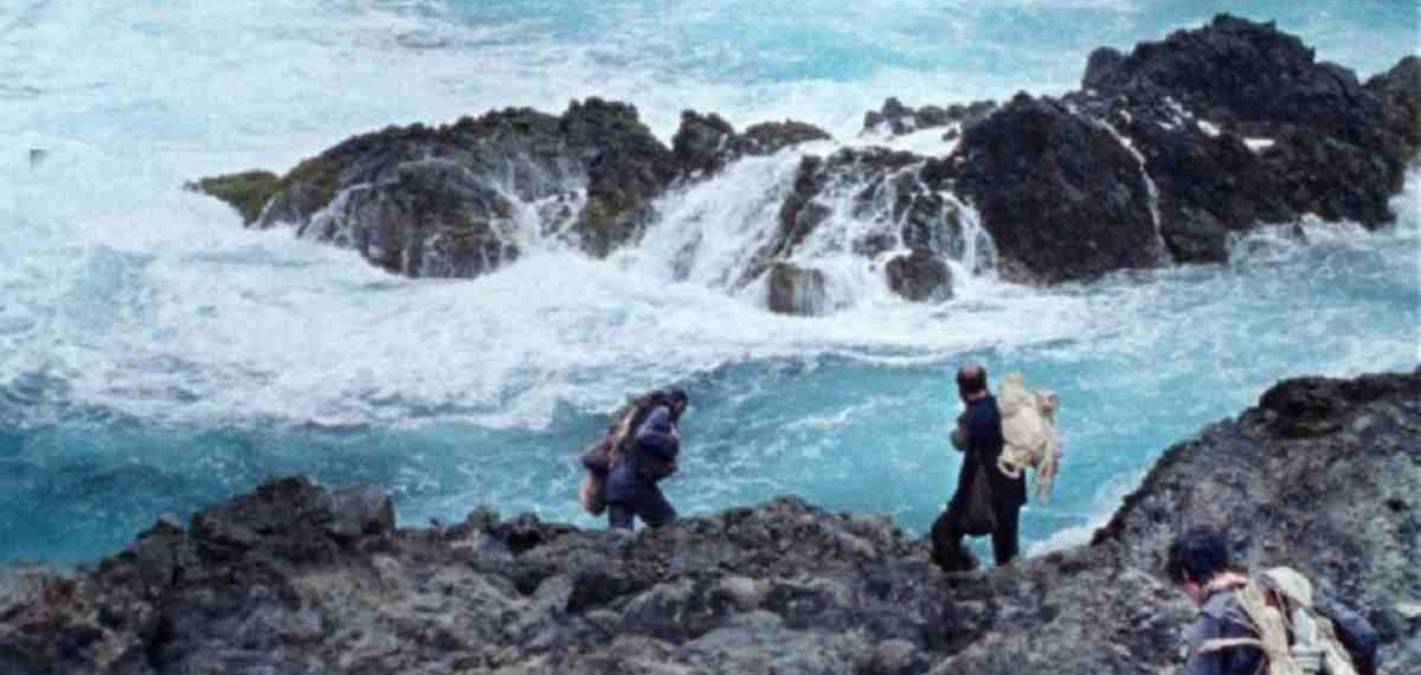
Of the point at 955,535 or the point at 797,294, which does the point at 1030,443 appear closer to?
the point at 955,535

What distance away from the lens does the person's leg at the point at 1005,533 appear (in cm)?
936

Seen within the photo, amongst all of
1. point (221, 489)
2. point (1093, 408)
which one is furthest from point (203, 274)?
point (1093, 408)

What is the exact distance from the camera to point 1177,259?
781 inches

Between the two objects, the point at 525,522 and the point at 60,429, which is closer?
the point at 525,522

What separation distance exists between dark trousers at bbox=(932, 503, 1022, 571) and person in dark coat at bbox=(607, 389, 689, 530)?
1493 mm

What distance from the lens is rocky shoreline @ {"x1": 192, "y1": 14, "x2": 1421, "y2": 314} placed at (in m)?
19.6

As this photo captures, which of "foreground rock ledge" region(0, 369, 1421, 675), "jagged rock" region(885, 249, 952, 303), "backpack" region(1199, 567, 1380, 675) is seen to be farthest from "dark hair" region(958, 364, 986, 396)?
"jagged rock" region(885, 249, 952, 303)

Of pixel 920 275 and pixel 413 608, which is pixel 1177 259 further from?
pixel 413 608

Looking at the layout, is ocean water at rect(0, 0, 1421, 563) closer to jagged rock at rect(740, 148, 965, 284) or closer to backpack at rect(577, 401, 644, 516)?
jagged rock at rect(740, 148, 965, 284)

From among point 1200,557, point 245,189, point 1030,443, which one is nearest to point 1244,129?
point 245,189

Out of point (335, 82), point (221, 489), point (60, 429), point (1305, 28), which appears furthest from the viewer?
point (1305, 28)

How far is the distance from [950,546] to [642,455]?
5.62 ft

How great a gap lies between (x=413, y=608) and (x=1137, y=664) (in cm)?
307

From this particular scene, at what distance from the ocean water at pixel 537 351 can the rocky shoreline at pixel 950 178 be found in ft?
1.01
